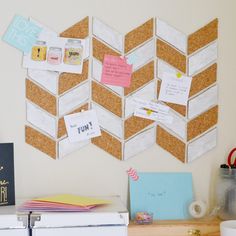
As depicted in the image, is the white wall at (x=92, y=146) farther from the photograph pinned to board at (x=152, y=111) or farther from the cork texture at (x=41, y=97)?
the photograph pinned to board at (x=152, y=111)

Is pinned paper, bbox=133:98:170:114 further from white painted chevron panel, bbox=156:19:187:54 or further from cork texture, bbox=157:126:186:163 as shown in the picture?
white painted chevron panel, bbox=156:19:187:54

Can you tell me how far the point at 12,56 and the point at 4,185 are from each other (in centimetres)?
53

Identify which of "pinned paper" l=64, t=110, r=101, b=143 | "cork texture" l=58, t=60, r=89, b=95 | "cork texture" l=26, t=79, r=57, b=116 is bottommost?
"pinned paper" l=64, t=110, r=101, b=143

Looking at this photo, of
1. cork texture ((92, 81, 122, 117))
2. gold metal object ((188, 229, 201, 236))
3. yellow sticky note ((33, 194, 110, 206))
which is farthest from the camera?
cork texture ((92, 81, 122, 117))

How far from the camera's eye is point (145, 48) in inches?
73.2

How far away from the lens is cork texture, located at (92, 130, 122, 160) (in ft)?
6.05

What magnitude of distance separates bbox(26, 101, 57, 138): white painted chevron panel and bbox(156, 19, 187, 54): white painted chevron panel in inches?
23.3

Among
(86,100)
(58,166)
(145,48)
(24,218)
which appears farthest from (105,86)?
(24,218)

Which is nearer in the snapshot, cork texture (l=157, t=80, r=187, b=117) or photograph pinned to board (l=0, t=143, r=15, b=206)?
photograph pinned to board (l=0, t=143, r=15, b=206)

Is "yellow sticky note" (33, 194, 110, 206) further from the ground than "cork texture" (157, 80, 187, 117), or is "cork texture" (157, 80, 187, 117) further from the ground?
"cork texture" (157, 80, 187, 117)

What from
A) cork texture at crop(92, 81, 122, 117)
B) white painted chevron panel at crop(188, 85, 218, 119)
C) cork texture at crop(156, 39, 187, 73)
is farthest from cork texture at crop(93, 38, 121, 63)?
white painted chevron panel at crop(188, 85, 218, 119)

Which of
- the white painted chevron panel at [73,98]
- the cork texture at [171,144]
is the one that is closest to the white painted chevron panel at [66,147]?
the white painted chevron panel at [73,98]

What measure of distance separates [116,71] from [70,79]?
199 mm

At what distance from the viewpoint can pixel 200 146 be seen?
1.91 meters
